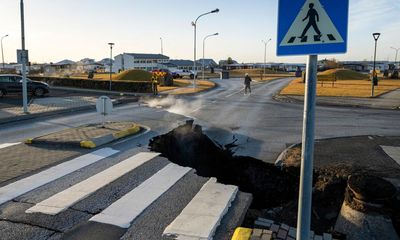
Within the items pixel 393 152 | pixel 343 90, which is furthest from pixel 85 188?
pixel 343 90

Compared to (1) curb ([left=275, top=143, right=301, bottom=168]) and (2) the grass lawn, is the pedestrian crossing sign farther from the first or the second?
(2) the grass lawn

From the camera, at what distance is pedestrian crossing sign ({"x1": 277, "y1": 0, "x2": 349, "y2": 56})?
277 centimetres

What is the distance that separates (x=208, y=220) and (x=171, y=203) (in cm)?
85

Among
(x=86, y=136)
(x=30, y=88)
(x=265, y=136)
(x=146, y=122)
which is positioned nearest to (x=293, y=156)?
(x=265, y=136)

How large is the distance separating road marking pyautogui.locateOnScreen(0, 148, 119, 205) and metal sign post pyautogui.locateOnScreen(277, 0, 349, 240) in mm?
4584

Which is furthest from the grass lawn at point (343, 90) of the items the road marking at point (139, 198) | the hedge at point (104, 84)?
the road marking at point (139, 198)

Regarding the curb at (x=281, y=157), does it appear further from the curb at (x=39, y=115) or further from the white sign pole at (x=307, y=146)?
the curb at (x=39, y=115)

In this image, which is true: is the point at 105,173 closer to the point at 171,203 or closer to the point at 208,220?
the point at 171,203

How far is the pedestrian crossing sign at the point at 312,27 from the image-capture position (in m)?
2.77

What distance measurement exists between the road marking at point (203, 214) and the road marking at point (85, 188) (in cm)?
166

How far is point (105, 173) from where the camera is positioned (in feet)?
22.7

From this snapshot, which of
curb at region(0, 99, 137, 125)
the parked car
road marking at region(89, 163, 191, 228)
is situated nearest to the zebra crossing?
road marking at region(89, 163, 191, 228)

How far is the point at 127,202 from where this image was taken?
18.0 feet

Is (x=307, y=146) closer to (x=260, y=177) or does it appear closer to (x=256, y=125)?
(x=260, y=177)
